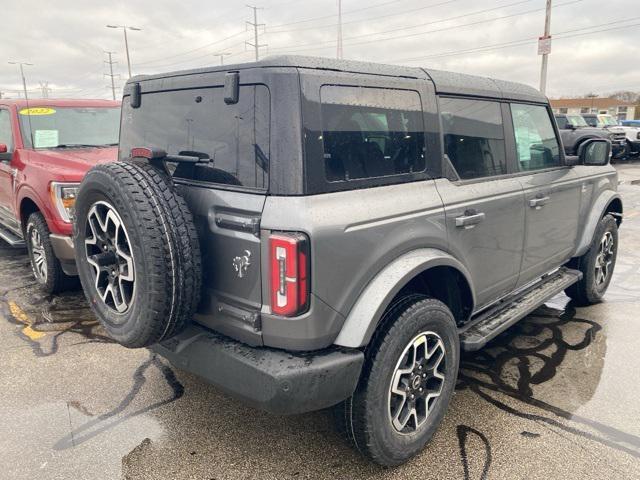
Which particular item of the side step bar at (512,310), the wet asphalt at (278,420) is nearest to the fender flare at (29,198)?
the wet asphalt at (278,420)

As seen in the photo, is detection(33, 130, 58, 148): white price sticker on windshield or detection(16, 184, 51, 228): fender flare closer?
detection(16, 184, 51, 228): fender flare

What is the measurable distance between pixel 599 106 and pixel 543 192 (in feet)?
276

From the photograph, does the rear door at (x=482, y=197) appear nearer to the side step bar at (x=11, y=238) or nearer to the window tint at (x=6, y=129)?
the side step bar at (x=11, y=238)

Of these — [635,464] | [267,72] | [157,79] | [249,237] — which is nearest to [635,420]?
[635,464]

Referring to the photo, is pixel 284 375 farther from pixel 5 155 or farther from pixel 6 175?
pixel 6 175

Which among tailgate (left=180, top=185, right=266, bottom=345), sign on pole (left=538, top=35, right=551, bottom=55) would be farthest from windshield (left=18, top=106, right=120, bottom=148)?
sign on pole (left=538, top=35, right=551, bottom=55)

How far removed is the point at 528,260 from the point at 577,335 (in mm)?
1021

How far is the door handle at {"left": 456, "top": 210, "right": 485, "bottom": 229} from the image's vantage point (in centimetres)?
273

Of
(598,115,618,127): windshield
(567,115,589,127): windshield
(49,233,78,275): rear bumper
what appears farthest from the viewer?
(598,115,618,127): windshield

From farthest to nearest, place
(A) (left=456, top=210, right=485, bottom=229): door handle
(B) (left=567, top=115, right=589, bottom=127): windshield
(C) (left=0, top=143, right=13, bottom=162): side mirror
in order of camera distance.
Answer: (B) (left=567, top=115, right=589, bottom=127): windshield < (C) (left=0, top=143, right=13, bottom=162): side mirror < (A) (left=456, top=210, right=485, bottom=229): door handle

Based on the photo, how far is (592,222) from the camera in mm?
4328

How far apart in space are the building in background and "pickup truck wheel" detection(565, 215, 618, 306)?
230ft

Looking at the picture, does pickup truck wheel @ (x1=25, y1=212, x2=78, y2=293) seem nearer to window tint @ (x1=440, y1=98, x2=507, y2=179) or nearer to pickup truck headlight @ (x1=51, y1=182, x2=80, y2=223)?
pickup truck headlight @ (x1=51, y1=182, x2=80, y2=223)

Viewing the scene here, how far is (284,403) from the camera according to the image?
2084mm
